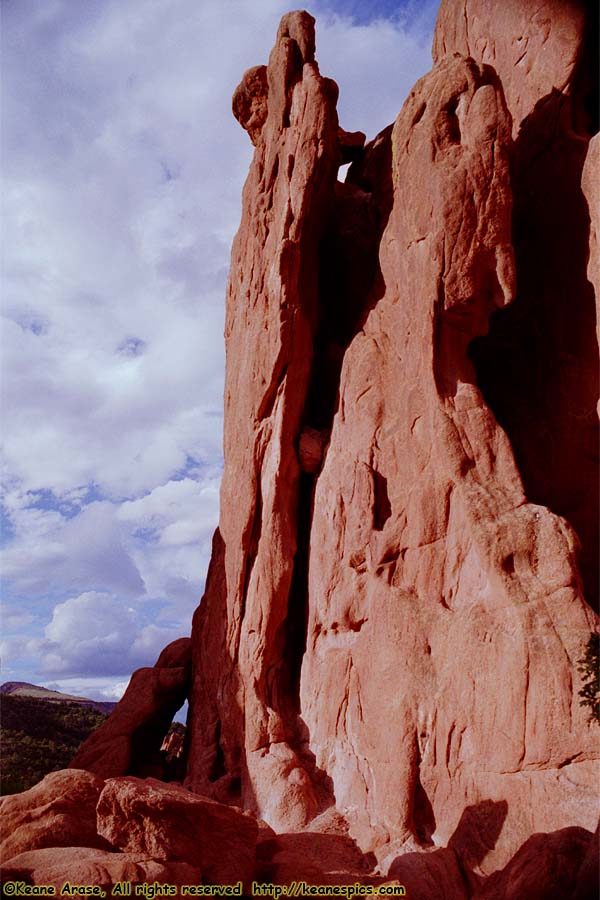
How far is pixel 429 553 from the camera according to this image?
54.8 ft

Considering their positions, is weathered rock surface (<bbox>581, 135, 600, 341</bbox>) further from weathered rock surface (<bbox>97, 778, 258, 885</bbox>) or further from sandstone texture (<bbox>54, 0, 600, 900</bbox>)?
weathered rock surface (<bbox>97, 778, 258, 885</bbox>)

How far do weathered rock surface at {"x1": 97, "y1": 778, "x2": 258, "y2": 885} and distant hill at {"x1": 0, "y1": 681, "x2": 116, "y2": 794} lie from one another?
783 cm

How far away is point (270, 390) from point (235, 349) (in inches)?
114

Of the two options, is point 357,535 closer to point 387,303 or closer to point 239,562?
point 239,562

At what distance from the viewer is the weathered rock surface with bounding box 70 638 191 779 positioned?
2109 centimetres

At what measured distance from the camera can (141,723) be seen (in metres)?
21.7

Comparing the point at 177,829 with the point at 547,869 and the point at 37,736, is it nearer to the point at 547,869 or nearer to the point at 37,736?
the point at 547,869

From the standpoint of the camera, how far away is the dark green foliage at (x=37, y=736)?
2223 cm

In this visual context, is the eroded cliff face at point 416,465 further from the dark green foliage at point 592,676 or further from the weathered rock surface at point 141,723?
the weathered rock surface at point 141,723

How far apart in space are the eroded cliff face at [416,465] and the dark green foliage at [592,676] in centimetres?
50

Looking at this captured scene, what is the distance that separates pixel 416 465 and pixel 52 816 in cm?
1003

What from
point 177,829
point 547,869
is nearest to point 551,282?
point 547,869

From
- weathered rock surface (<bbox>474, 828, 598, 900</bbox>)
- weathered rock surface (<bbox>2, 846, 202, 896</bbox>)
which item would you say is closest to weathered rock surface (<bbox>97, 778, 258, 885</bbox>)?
weathered rock surface (<bbox>2, 846, 202, 896</bbox>)

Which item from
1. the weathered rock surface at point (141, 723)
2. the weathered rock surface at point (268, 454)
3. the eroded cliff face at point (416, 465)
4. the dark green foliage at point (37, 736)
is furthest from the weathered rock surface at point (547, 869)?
the weathered rock surface at point (141, 723)
